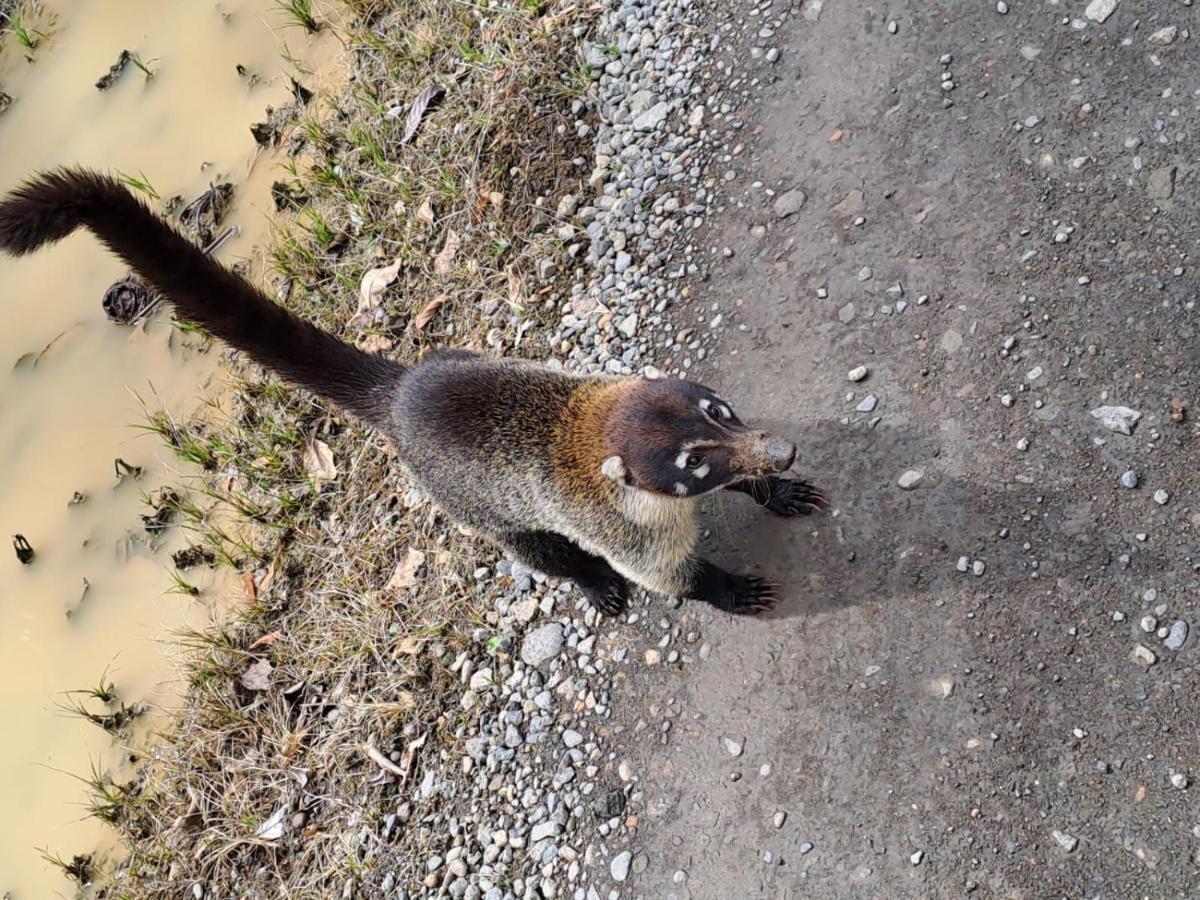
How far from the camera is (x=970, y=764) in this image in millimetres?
3490

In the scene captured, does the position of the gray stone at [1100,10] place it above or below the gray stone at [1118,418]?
above

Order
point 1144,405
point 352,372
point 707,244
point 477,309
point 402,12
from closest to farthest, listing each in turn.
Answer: point 1144,405, point 352,372, point 707,244, point 477,309, point 402,12

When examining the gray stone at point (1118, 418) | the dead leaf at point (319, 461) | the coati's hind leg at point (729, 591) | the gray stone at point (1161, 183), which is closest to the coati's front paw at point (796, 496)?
the coati's hind leg at point (729, 591)

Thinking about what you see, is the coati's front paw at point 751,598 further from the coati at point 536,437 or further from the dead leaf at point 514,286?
the dead leaf at point 514,286

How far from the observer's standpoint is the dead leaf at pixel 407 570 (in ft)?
16.9

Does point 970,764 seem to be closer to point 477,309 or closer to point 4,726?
point 477,309

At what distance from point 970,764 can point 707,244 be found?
9.71 feet

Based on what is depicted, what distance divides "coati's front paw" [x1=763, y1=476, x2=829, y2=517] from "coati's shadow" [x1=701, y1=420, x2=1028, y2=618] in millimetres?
39

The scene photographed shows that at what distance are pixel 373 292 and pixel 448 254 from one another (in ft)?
1.97

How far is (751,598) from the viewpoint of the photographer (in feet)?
13.7

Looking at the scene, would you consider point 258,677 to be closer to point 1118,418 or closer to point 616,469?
point 616,469

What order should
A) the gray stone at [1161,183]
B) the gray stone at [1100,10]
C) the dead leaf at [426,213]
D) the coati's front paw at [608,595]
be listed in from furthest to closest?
the dead leaf at [426,213] < the coati's front paw at [608,595] < the gray stone at [1100,10] < the gray stone at [1161,183]

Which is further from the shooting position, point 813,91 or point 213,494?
point 213,494

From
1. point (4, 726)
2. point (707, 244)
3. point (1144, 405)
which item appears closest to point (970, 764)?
point (1144, 405)
